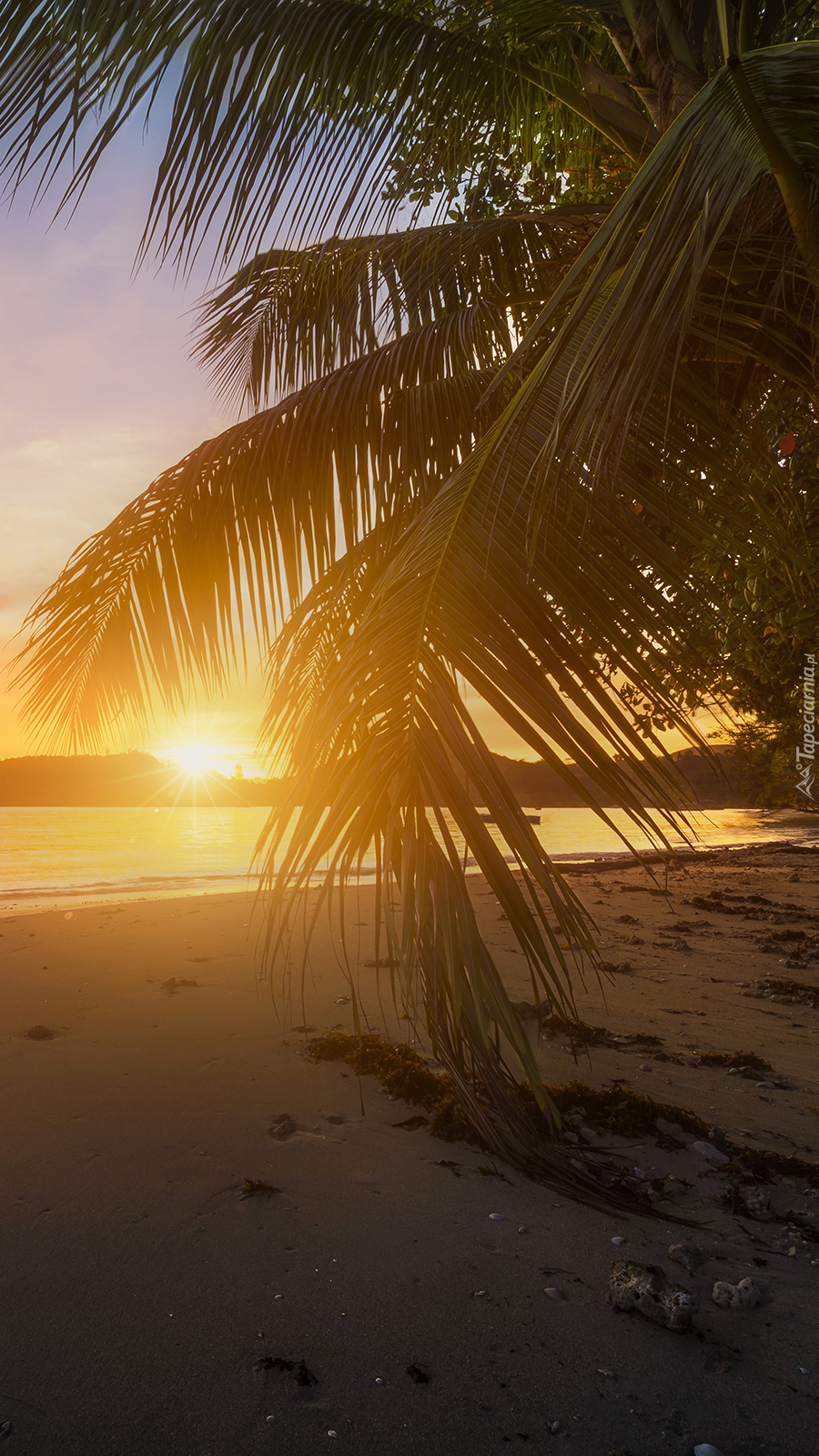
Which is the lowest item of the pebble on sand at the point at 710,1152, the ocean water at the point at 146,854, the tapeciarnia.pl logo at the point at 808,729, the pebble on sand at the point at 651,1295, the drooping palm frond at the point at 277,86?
the ocean water at the point at 146,854

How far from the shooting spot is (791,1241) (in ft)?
8.27

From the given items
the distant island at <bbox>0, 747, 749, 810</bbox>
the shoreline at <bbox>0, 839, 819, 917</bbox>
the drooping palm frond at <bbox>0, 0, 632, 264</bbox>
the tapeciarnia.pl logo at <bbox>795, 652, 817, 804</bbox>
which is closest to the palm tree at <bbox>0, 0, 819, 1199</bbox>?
the drooping palm frond at <bbox>0, 0, 632, 264</bbox>

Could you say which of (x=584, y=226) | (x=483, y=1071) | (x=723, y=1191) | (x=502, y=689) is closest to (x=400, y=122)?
(x=584, y=226)

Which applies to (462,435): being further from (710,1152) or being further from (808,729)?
(808,729)

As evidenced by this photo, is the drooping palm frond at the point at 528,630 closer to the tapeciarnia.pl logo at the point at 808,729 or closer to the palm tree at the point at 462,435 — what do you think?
the palm tree at the point at 462,435

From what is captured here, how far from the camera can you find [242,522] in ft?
13.3

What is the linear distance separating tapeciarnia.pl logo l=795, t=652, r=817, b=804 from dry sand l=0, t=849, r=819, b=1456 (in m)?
2.74

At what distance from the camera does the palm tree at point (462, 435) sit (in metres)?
2.01

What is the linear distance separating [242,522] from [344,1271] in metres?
3.35

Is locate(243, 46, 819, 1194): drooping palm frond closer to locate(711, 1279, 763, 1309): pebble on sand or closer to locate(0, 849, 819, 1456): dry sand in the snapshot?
locate(0, 849, 819, 1456): dry sand

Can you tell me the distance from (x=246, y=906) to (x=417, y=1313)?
28.6 feet

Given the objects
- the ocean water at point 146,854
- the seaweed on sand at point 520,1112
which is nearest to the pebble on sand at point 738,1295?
the seaweed on sand at point 520,1112

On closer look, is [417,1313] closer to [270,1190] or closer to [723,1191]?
[270,1190]

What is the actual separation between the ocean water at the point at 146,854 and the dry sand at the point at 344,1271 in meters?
2.14
